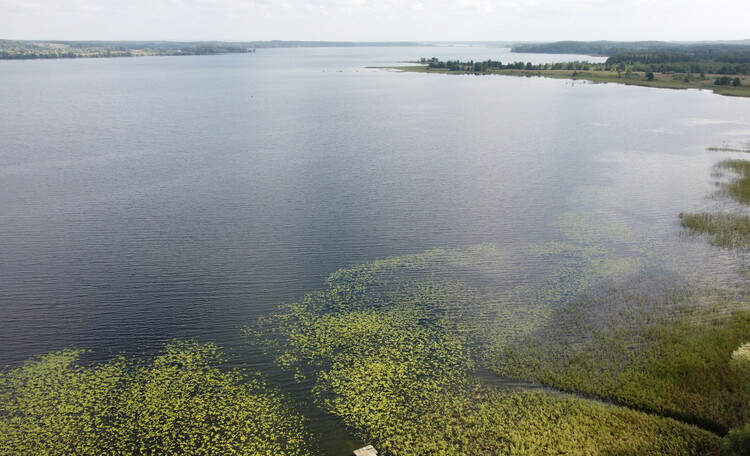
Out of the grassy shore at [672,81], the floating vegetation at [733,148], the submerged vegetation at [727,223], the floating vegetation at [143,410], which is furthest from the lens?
the grassy shore at [672,81]

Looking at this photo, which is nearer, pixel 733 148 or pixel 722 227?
pixel 722 227

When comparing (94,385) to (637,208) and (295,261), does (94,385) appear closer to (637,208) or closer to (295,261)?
(295,261)

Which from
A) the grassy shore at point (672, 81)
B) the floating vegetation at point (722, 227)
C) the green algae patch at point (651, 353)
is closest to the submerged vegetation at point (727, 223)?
the floating vegetation at point (722, 227)

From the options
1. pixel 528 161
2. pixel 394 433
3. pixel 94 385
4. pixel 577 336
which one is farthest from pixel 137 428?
pixel 528 161

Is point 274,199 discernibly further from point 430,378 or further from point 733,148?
point 733,148

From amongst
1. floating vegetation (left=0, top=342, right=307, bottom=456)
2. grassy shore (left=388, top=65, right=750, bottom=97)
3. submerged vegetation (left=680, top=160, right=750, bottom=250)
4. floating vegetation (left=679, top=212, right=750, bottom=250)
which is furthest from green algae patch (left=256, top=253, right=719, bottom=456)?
grassy shore (left=388, top=65, right=750, bottom=97)

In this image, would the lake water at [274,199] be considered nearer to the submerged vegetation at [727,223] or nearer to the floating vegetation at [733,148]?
the submerged vegetation at [727,223]

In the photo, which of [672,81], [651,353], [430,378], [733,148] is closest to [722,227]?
[651,353]
